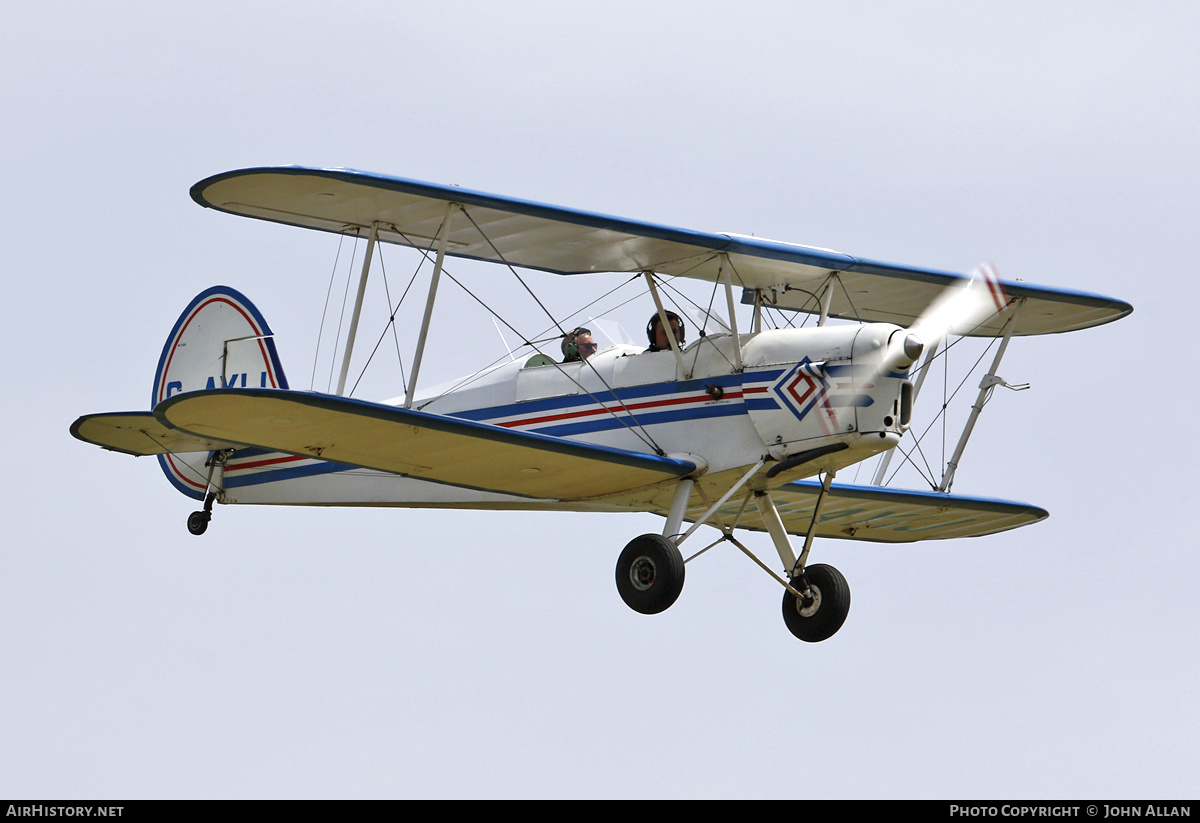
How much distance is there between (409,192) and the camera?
12078 mm

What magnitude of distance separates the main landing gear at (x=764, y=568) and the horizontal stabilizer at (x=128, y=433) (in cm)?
340

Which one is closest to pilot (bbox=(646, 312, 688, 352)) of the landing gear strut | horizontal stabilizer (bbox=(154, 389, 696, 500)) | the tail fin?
horizontal stabilizer (bbox=(154, 389, 696, 500))

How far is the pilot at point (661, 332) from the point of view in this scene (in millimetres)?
13266

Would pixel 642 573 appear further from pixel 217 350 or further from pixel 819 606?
pixel 217 350

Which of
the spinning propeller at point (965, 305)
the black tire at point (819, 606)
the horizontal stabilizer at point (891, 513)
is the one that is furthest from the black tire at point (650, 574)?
the spinning propeller at point (965, 305)

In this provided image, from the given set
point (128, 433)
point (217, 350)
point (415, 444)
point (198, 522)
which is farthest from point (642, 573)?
point (217, 350)

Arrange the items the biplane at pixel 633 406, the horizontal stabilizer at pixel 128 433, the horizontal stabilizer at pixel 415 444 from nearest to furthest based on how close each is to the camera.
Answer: the horizontal stabilizer at pixel 415 444, the biplane at pixel 633 406, the horizontal stabilizer at pixel 128 433

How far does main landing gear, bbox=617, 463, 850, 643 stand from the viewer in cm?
1205

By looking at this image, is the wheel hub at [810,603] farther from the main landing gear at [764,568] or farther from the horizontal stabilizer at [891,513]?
the horizontal stabilizer at [891,513]

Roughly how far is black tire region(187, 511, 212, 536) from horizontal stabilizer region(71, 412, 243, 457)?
78.9 inches

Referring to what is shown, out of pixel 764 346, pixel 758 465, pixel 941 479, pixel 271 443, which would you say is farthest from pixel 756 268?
pixel 271 443

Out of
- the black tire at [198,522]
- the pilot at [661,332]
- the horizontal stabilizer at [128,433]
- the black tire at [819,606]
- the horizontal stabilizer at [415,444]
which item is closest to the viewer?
Answer: the horizontal stabilizer at [415,444]

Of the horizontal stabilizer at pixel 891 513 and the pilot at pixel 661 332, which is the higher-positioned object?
the pilot at pixel 661 332

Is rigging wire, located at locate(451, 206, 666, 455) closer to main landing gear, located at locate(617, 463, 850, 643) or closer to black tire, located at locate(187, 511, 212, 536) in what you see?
main landing gear, located at locate(617, 463, 850, 643)
